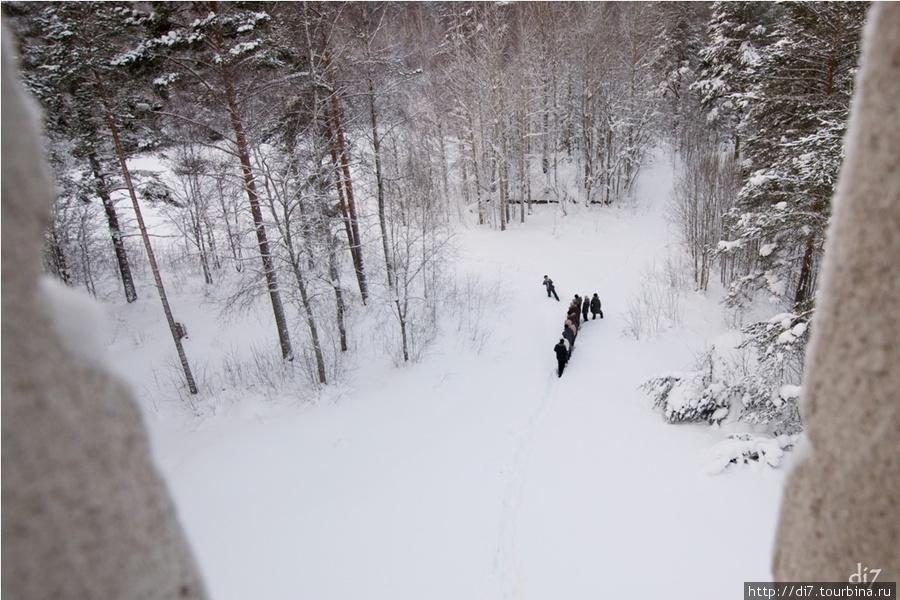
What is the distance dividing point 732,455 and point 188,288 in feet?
69.8

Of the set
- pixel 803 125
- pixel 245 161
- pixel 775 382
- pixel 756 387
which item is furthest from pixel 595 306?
pixel 245 161

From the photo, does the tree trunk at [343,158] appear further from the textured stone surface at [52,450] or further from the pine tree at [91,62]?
the textured stone surface at [52,450]

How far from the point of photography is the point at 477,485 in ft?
26.2

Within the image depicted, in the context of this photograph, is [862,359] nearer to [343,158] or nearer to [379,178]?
[343,158]

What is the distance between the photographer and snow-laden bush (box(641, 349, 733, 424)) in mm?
8633

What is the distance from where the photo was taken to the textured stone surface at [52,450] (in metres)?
0.63

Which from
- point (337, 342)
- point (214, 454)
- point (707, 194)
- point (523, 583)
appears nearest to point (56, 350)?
point (523, 583)

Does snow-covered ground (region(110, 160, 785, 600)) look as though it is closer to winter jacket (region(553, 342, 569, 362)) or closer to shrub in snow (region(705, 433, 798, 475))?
shrub in snow (region(705, 433, 798, 475))

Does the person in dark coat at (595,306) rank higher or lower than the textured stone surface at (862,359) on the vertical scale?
lower

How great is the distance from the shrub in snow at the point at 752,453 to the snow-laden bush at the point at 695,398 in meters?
1.57

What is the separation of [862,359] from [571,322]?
41.8 ft

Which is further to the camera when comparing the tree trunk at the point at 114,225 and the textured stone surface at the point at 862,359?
the tree trunk at the point at 114,225

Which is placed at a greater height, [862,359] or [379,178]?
[379,178]

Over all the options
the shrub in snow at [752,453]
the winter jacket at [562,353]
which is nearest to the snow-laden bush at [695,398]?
the shrub in snow at [752,453]
